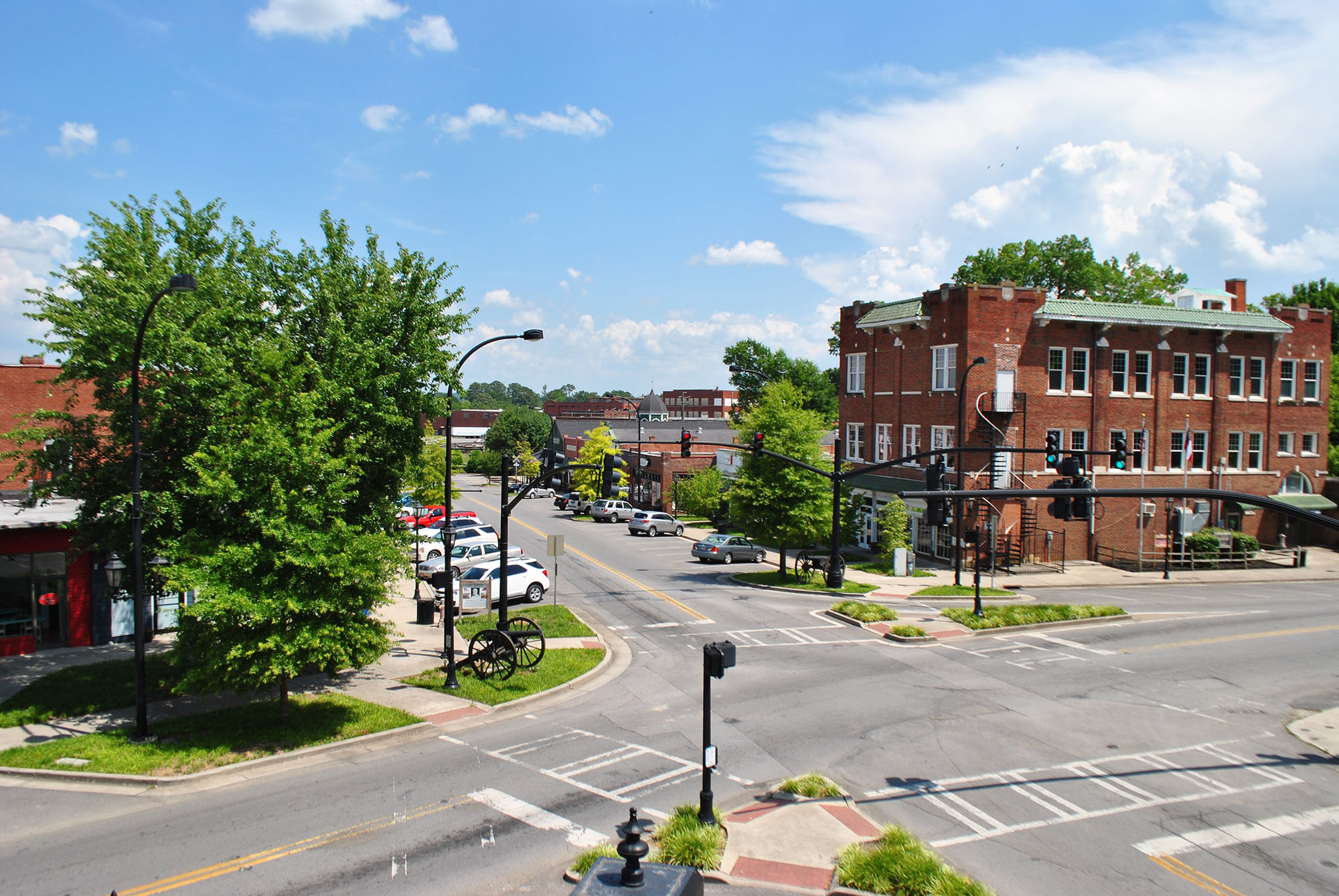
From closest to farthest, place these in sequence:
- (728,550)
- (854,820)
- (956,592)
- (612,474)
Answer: (854,820) → (612,474) → (956,592) → (728,550)

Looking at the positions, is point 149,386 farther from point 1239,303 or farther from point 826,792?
point 1239,303

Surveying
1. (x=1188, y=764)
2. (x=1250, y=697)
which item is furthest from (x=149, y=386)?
(x=1250, y=697)

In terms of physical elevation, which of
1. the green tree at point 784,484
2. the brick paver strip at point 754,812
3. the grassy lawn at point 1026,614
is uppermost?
the green tree at point 784,484

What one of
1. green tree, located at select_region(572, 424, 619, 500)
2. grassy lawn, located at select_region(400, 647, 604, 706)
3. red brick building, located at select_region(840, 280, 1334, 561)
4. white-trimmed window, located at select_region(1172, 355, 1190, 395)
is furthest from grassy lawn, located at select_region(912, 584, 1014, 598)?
green tree, located at select_region(572, 424, 619, 500)

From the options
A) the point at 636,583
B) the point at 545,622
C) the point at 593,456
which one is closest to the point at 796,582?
the point at 636,583

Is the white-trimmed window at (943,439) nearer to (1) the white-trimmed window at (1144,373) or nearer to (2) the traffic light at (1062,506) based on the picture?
(1) the white-trimmed window at (1144,373)

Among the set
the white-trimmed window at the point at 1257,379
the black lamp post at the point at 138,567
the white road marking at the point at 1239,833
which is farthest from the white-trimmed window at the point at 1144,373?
the black lamp post at the point at 138,567

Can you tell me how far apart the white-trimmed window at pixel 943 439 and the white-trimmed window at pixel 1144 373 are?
9852mm

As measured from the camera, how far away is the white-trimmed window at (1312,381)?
44969 millimetres

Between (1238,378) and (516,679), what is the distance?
4183 centimetres

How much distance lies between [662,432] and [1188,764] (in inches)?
2937

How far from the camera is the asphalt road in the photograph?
35.4ft

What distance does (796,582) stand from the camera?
3469 centimetres

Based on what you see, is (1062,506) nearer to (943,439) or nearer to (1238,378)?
(943,439)
